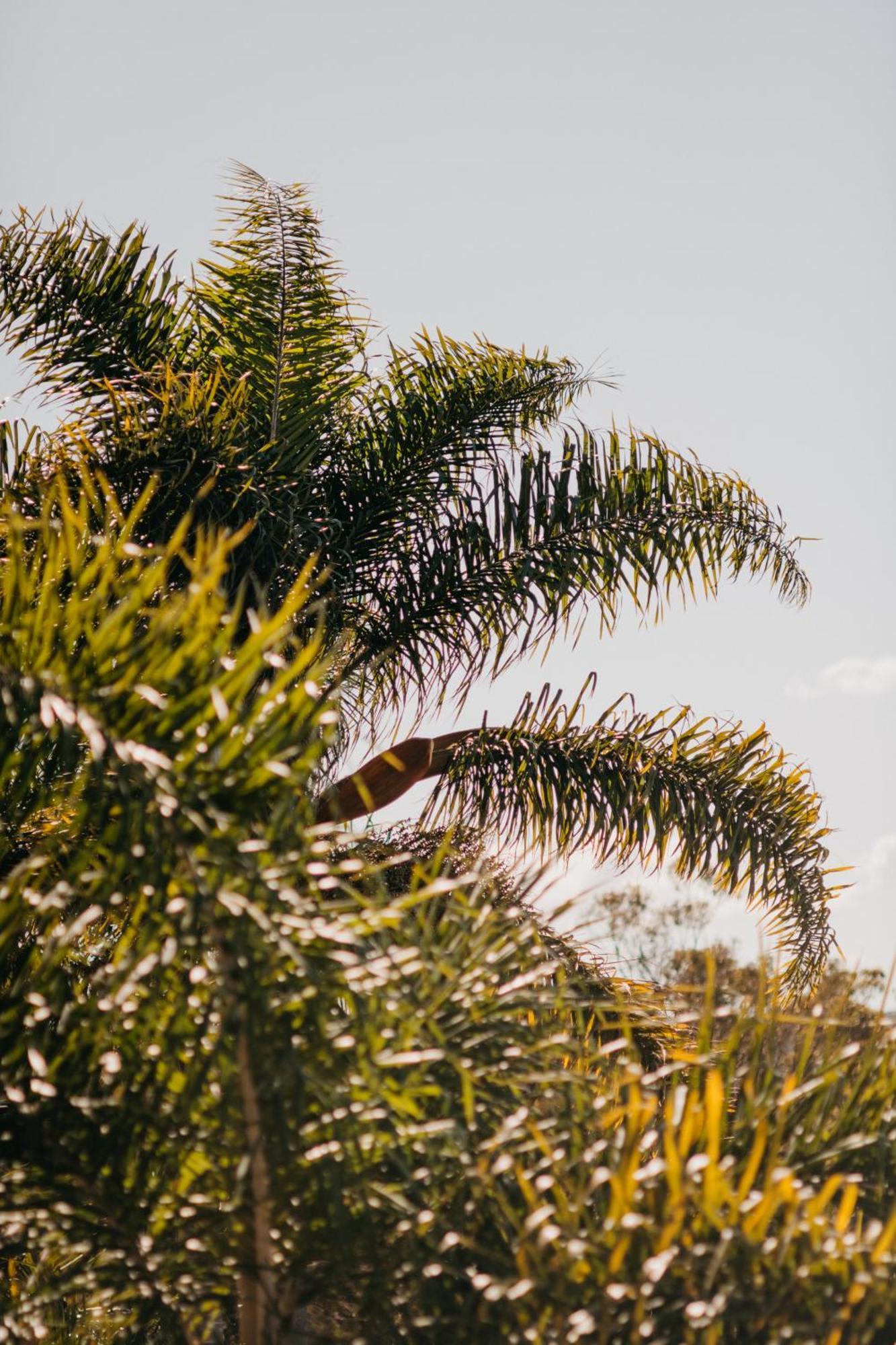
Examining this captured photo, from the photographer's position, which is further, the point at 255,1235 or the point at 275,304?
the point at 275,304

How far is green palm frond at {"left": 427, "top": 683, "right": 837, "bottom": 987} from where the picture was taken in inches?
272

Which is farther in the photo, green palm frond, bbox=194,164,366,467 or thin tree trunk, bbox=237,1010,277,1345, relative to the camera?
green palm frond, bbox=194,164,366,467

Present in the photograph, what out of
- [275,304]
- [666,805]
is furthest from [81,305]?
[666,805]

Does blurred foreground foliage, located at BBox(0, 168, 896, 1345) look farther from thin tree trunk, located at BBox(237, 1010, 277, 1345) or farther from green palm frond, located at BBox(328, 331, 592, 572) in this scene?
green palm frond, located at BBox(328, 331, 592, 572)

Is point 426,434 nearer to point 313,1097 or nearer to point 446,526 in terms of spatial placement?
point 446,526

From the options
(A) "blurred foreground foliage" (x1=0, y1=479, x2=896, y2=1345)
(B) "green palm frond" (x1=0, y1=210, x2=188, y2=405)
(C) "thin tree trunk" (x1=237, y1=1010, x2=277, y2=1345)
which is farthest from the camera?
(B) "green palm frond" (x1=0, y1=210, x2=188, y2=405)

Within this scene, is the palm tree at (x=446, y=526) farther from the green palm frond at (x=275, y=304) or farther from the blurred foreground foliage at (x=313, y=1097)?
the blurred foreground foliage at (x=313, y=1097)

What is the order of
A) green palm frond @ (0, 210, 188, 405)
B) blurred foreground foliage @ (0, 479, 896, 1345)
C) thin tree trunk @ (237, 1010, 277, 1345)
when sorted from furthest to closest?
green palm frond @ (0, 210, 188, 405), thin tree trunk @ (237, 1010, 277, 1345), blurred foreground foliage @ (0, 479, 896, 1345)

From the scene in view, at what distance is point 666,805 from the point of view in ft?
22.6

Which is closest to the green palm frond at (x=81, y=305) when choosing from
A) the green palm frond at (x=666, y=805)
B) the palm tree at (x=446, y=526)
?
the palm tree at (x=446, y=526)

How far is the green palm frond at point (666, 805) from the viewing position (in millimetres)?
6910

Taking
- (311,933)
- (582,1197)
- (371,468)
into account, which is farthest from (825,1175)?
(371,468)

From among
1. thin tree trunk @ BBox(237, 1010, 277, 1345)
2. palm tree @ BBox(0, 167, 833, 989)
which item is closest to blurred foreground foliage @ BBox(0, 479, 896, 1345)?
thin tree trunk @ BBox(237, 1010, 277, 1345)

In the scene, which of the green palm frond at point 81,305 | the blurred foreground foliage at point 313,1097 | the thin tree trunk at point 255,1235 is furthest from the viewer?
the green palm frond at point 81,305
